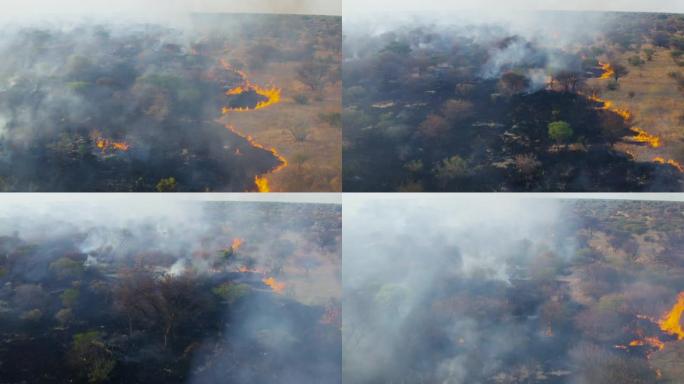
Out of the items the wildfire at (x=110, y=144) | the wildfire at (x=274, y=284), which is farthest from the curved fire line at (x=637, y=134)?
the wildfire at (x=110, y=144)

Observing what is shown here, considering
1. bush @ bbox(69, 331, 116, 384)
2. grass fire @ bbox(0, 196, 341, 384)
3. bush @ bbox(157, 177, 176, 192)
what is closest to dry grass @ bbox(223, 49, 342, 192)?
grass fire @ bbox(0, 196, 341, 384)

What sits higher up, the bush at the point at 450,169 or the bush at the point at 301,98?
the bush at the point at 301,98

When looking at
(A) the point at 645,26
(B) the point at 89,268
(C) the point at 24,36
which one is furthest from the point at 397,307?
(C) the point at 24,36

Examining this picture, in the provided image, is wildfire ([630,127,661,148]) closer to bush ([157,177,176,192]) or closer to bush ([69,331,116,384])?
bush ([157,177,176,192])

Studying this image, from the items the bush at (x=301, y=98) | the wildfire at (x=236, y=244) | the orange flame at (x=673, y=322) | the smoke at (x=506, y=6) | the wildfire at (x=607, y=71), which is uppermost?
the smoke at (x=506, y=6)

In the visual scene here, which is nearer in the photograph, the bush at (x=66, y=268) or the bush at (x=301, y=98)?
the bush at (x=66, y=268)

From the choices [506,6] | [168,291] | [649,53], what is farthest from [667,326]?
[168,291]

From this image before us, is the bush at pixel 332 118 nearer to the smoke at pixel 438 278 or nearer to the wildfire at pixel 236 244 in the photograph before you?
the smoke at pixel 438 278

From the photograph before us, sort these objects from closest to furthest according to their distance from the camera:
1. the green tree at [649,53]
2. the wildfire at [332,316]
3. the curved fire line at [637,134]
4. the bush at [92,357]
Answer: the bush at [92,357], the wildfire at [332,316], the curved fire line at [637,134], the green tree at [649,53]
